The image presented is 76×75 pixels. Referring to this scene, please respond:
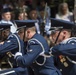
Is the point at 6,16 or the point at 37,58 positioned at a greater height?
the point at 37,58

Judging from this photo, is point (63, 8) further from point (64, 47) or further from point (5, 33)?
point (64, 47)

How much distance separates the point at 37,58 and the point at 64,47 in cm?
56

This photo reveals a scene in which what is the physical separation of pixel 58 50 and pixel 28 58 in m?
0.47

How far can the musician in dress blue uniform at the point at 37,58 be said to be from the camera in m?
5.61

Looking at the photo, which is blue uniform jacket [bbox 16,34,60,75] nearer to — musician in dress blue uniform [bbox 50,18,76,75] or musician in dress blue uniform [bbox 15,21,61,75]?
musician in dress blue uniform [bbox 15,21,61,75]

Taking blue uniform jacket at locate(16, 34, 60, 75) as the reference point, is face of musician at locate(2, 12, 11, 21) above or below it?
below

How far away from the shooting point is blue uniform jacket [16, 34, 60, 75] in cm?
561

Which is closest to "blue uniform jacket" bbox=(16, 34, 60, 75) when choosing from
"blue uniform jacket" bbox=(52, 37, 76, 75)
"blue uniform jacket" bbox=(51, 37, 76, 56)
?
"blue uniform jacket" bbox=(52, 37, 76, 75)

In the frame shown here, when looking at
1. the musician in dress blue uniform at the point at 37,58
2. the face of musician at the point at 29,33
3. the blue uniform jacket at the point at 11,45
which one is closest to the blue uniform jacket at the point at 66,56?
the musician in dress blue uniform at the point at 37,58

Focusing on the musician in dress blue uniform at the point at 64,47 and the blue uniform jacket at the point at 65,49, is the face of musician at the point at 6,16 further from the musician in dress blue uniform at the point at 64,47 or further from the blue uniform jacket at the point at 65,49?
the blue uniform jacket at the point at 65,49

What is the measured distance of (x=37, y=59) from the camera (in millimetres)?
5797

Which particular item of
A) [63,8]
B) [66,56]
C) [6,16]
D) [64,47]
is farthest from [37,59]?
[63,8]

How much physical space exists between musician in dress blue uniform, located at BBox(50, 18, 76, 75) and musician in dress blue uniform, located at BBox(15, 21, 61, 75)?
153 mm

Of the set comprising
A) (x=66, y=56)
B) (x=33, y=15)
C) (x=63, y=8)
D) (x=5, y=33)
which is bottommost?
(x=33, y=15)
